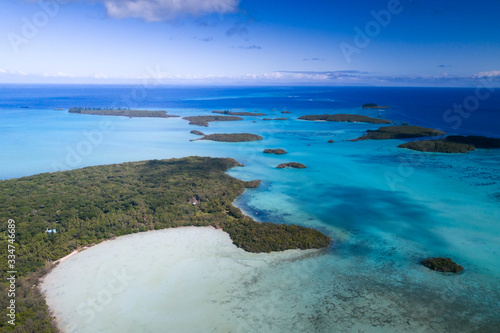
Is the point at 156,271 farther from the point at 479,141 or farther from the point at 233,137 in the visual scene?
the point at 479,141

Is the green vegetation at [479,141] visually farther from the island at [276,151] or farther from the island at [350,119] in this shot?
the island at [276,151]

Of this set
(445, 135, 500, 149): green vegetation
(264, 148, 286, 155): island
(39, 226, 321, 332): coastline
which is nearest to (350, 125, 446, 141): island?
(445, 135, 500, 149): green vegetation

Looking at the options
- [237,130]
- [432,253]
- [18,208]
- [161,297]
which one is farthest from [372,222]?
[237,130]

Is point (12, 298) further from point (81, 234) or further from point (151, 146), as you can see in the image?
point (151, 146)

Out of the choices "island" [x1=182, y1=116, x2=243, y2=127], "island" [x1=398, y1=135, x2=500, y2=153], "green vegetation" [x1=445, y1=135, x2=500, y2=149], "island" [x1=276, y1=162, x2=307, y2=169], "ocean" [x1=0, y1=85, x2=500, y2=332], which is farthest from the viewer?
"island" [x1=182, y1=116, x2=243, y2=127]

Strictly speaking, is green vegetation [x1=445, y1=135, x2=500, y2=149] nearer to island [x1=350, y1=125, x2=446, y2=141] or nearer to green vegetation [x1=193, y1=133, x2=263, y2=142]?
island [x1=350, y1=125, x2=446, y2=141]
